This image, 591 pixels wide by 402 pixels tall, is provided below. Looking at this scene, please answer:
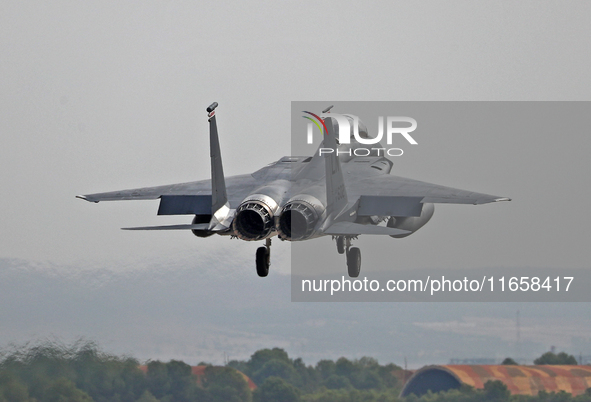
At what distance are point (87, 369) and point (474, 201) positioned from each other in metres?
19.5

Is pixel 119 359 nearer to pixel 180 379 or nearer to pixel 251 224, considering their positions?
pixel 180 379

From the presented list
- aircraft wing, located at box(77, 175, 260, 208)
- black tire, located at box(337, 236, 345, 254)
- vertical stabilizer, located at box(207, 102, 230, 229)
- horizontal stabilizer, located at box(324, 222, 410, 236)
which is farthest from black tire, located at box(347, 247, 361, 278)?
vertical stabilizer, located at box(207, 102, 230, 229)

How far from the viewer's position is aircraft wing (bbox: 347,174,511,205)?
3353 cm

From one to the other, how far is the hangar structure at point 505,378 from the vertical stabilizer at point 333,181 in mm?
19763

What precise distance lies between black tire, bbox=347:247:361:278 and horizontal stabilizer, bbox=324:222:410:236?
282 cm

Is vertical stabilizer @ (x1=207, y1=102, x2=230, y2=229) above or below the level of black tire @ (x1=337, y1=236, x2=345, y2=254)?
above

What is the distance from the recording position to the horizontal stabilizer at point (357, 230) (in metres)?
30.1

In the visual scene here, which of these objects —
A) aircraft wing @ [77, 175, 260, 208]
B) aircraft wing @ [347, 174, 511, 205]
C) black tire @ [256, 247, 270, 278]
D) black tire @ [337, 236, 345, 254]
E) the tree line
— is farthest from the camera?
the tree line

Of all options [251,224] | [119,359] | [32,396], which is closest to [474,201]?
[251,224]

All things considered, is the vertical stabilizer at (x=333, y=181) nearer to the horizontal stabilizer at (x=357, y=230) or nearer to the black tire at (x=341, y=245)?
the horizontal stabilizer at (x=357, y=230)

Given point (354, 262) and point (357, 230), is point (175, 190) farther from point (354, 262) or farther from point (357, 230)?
point (357, 230)

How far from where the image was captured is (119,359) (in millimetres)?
43875

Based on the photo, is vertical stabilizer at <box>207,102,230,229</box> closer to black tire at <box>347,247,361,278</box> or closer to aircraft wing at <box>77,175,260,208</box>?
aircraft wing at <box>77,175,260,208</box>

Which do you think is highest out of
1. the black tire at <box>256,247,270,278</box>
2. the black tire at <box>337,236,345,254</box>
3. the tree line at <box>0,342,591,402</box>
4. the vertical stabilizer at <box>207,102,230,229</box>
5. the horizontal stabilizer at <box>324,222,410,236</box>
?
the vertical stabilizer at <box>207,102,230,229</box>
